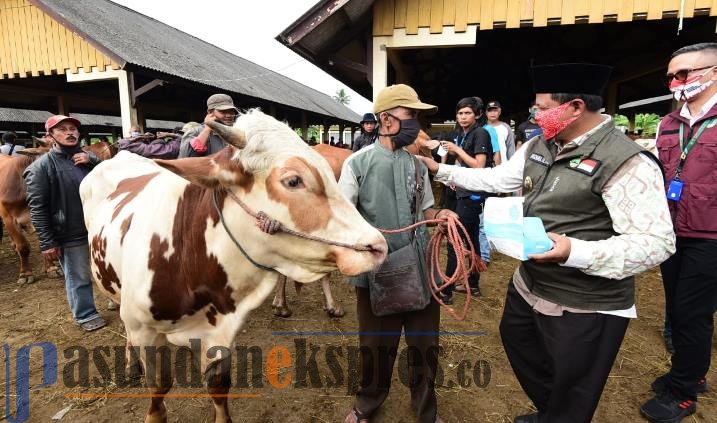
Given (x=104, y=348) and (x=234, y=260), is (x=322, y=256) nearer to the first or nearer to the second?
(x=234, y=260)

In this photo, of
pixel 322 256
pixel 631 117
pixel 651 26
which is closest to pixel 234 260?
pixel 322 256

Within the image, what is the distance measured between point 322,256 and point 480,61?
9.47 m

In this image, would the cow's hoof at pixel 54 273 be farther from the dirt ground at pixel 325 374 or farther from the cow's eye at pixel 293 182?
the cow's eye at pixel 293 182

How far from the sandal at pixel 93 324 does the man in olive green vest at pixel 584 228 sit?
13.6 feet

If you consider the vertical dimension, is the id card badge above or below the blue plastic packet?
above

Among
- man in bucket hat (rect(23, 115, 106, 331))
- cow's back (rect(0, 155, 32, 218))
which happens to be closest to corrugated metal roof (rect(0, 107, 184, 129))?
cow's back (rect(0, 155, 32, 218))

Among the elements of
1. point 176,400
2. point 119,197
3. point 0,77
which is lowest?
point 176,400

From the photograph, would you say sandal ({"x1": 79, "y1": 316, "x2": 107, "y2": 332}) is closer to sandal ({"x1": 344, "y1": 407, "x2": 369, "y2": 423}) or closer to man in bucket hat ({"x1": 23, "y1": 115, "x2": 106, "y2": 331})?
man in bucket hat ({"x1": 23, "y1": 115, "x2": 106, "y2": 331})

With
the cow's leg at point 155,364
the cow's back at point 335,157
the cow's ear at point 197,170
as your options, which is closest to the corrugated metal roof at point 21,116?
the cow's back at point 335,157

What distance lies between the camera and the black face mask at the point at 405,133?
208cm

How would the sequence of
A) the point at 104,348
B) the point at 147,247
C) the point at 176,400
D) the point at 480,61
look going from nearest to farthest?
1. the point at 147,247
2. the point at 176,400
3. the point at 104,348
4. the point at 480,61

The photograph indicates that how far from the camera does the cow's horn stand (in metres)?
1.52

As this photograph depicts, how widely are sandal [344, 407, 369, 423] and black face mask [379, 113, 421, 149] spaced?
1.73m

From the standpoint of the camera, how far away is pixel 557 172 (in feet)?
5.40
